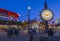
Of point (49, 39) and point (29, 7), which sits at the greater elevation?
point (29, 7)

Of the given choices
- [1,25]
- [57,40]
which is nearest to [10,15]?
[1,25]

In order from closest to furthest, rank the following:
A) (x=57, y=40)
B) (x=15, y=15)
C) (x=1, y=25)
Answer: (x=57, y=40) < (x=1, y=25) < (x=15, y=15)

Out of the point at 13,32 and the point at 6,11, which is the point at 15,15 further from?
the point at 13,32

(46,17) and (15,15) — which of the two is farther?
(15,15)

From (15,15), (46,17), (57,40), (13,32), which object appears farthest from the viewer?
(15,15)

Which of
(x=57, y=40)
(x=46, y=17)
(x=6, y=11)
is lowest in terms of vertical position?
(x=57, y=40)

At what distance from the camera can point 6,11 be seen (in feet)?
310

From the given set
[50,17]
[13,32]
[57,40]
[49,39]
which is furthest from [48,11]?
[13,32]

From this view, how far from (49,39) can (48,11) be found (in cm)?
369

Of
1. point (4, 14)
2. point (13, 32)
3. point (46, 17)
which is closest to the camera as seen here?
point (46, 17)

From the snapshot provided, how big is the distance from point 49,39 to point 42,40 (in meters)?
0.76

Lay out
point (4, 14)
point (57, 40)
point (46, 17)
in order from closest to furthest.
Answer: point (46, 17)
point (57, 40)
point (4, 14)

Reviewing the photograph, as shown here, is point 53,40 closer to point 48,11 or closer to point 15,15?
point 48,11

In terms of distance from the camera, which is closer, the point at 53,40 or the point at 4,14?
the point at 53,40
